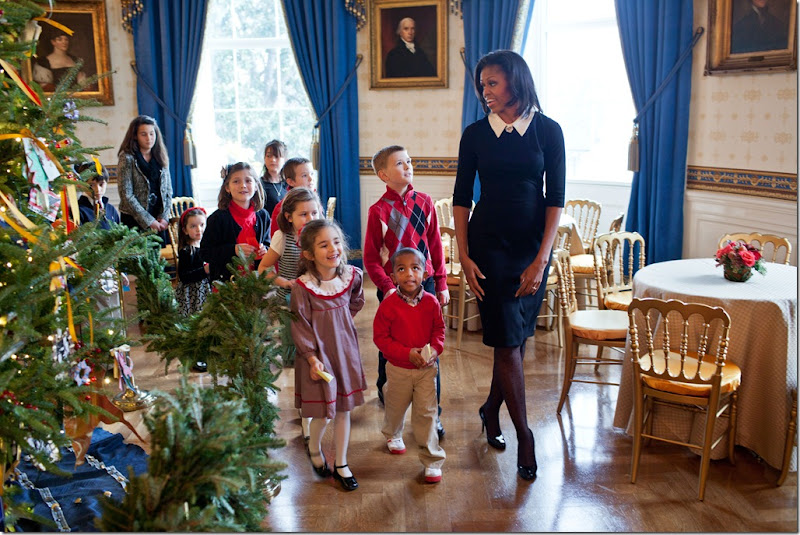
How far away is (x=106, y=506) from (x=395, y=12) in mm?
6631

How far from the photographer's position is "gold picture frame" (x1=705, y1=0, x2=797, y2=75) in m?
5.46

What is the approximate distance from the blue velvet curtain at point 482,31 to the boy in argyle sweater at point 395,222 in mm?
3499

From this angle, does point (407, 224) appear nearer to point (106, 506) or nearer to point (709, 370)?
point (709, 370)

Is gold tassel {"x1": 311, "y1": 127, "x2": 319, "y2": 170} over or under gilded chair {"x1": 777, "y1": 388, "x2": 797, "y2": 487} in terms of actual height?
over

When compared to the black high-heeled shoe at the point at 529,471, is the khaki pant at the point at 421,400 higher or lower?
higher

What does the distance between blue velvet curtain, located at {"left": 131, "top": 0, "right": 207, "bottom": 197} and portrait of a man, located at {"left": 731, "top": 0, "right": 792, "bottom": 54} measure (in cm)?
527

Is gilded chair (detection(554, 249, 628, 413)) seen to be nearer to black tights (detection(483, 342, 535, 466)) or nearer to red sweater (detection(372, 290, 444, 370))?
black tights (detection(483, 342, 535, 466))

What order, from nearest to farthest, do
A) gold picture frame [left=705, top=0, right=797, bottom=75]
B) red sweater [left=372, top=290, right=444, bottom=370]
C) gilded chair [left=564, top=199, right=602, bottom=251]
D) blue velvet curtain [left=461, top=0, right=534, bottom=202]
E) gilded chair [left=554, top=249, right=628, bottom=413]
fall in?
red sweater [left=372, top=290, right=444, bottom=370], gilded chair [left=554, top=249, right=628, bottom=413], gold picture frame [left=705, top=0, right=797, bottom=75], gilded chair [left=564, top=199, right=602, bottom=251], blue velvet curtain [left=461, top=0, right=534, bottom=202]

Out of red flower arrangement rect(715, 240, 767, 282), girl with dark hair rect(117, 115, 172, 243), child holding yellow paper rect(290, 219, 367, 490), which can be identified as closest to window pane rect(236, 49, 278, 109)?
girl with dark hair rect(117, 115, 172, 243)

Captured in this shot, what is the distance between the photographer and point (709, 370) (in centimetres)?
340

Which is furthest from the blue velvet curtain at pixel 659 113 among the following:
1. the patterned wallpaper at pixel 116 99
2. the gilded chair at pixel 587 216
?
the patterned wallpaper at pixel 116 99

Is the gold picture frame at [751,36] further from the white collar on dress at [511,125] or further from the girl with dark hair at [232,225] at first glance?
the girl with dark hair at [232,225]

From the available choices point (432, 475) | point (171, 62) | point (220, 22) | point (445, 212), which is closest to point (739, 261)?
point (432, 475)

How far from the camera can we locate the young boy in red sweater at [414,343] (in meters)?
3.21
